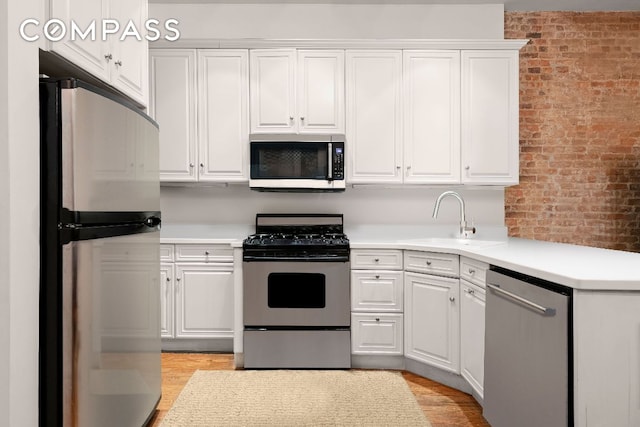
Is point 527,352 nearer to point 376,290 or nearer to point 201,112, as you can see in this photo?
point 376,290

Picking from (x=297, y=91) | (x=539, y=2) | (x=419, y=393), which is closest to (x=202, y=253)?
(x=297, y=91)

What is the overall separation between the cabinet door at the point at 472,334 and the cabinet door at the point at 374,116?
50.3 inches

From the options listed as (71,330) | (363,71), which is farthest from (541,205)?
(71,330)

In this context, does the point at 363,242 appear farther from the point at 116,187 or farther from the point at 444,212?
the point at 116,187

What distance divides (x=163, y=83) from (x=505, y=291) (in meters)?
3.02

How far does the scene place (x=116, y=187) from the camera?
171 cm

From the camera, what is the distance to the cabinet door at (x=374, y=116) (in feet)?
11.6

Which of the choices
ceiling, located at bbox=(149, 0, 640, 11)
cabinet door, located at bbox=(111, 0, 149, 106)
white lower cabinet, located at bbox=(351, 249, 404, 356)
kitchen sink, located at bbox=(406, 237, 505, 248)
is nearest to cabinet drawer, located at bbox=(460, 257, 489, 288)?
kitchen sink, located at bbox=(406, 237, 505, 248)

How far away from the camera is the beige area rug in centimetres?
233

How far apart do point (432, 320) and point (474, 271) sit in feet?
1.94

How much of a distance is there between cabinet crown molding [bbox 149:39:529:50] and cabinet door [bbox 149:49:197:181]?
9cm

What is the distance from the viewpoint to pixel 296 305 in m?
3.08

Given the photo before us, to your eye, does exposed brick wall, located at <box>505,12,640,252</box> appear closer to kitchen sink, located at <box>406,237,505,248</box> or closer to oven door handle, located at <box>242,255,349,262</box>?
kitchen sink, located at <box>406,237,505,248</box>

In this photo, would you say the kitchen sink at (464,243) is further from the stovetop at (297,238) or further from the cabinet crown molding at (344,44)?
the cabinet crown molding at (344,44)
